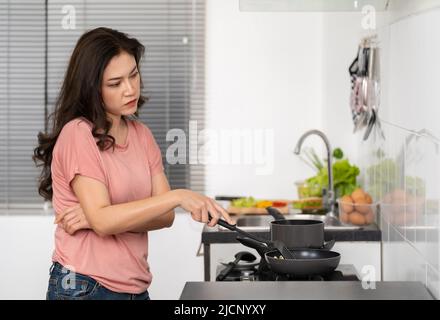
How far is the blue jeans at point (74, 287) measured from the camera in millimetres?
1081

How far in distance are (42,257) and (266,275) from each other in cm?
58

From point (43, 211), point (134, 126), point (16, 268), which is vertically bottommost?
point (16, 268)

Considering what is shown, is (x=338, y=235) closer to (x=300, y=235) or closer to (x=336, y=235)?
(x=336, y=235)

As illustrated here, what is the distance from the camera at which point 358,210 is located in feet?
5.10

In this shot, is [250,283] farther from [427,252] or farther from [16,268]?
[16,268]

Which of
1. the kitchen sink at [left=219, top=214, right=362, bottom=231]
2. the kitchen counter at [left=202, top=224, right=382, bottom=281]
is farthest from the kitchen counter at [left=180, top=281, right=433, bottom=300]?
the kitchen sink at [left=219, top=214, right=362, bottom=231]

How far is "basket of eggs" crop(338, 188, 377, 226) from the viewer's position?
5.08 ft

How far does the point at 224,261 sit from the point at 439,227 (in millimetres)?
488

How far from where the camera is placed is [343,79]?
1.80m

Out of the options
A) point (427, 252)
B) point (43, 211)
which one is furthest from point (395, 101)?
point (43, 211)

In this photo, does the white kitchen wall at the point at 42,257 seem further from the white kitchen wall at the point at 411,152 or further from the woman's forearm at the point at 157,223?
the white kitchen wall at the point at 411,152

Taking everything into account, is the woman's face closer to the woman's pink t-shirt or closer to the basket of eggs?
the woman's pink t-shirt

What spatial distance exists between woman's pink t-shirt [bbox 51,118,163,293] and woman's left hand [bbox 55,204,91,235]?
1 cm

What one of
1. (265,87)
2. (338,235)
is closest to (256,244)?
(338,235)
